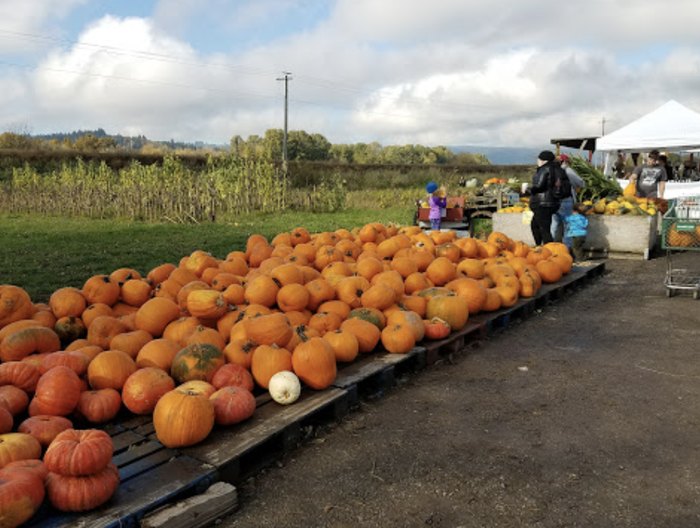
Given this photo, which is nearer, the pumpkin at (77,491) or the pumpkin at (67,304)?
the pumpkin at (77,491)

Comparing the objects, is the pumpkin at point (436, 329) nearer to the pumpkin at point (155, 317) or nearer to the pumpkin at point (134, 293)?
the pumpkin at point (155, 317)

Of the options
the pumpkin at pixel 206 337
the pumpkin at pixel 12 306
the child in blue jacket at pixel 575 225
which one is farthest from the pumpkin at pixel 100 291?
the child in blue jacket at pixel 575 225

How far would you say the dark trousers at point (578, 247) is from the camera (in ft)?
35.5

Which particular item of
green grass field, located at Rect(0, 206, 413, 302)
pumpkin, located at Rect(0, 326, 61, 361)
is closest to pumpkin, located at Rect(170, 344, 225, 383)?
pumpkin, located at Rect(0, 326, 61, 361)

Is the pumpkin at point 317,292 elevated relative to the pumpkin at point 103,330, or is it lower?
elevated

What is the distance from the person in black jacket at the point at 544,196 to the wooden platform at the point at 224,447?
5487mm

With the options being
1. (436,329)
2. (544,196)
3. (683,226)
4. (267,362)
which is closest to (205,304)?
(267,362)

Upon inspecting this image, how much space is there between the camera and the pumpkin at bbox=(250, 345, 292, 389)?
3.84m

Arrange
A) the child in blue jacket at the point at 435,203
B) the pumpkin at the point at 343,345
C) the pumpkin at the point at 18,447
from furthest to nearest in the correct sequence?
the child in blue jacket at the point at 435,203, the pumpkin at the point at 343,345, the pumpkin at the point at 18,447

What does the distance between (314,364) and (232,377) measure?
1.77ft

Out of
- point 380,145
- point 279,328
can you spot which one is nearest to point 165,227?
point 279,328

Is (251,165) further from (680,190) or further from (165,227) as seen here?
(680,190)

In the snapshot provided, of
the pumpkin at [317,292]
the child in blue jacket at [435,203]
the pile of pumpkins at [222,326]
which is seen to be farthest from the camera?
the child in blue jacket at [435,203]

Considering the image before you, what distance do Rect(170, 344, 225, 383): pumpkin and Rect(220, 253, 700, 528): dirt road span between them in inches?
31.8
